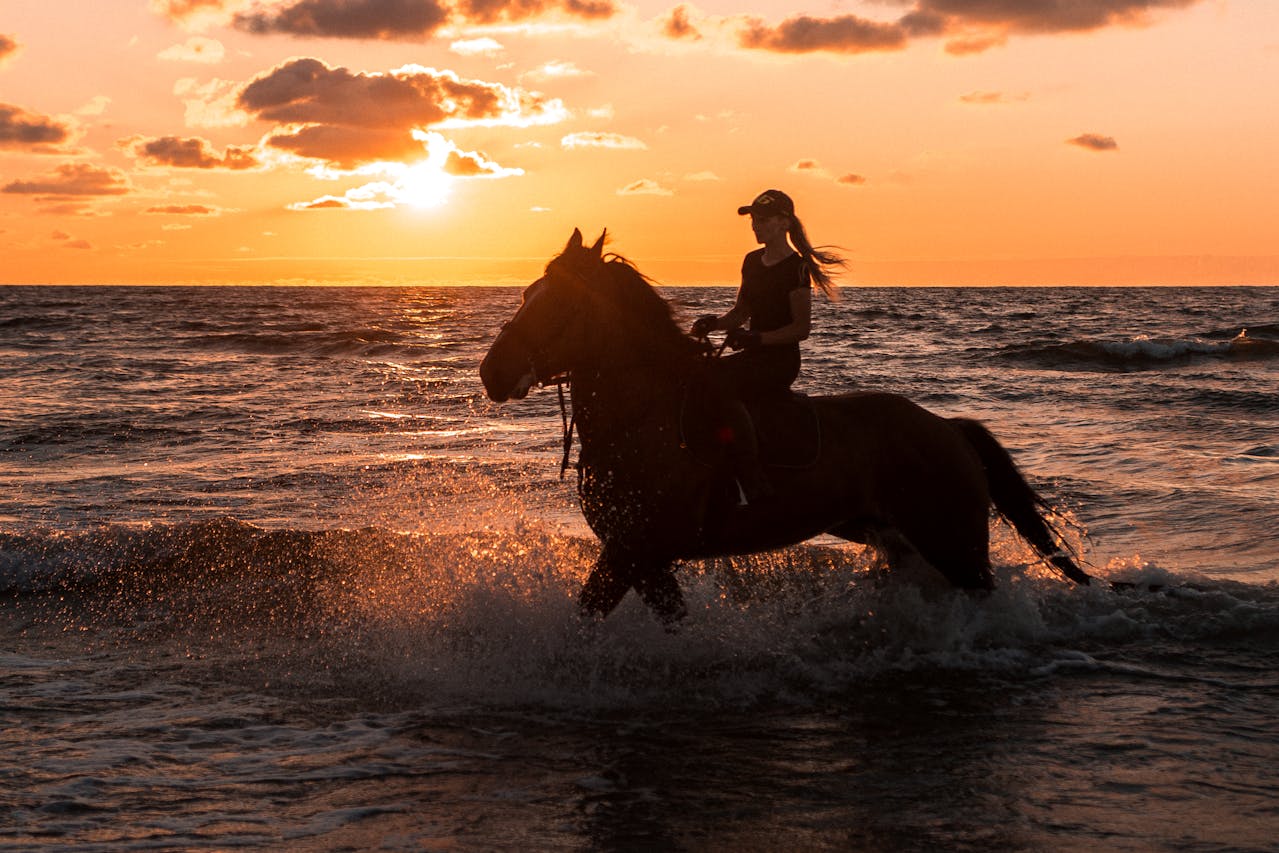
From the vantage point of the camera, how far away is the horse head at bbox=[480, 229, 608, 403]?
6320 mm

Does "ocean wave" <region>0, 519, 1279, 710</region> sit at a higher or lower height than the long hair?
lower

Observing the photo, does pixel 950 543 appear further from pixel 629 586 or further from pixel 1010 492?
pixel 629 586

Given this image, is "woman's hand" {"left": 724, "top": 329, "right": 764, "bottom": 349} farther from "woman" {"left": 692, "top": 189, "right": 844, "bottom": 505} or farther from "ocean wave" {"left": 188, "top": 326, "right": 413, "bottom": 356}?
"ocean wave" {"left": 188, "top": 326, "right": 413, "bottom": 356}

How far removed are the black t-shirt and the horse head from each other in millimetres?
1080

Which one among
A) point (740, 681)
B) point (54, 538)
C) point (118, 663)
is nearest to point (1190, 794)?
point (740, 681)

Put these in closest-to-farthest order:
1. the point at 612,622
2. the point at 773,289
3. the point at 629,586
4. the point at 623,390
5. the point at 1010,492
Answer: the point at 623,390, the point at 629,586, the point at 773,289, the point at 612,622, the point at 1010,492

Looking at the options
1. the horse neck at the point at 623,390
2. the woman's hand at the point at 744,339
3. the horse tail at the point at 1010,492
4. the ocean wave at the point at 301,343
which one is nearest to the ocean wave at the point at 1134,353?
the ocean wave at the point at 301,343

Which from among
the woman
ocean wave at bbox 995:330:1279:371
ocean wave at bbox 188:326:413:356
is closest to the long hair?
the woman

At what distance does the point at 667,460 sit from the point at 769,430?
687mm

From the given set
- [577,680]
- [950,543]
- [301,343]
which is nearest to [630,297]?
[577,680]

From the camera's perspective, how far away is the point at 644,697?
697 cm

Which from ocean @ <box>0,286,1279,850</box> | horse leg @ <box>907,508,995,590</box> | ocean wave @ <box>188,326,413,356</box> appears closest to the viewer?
ocean @ <box>0,286,1279,850</box>

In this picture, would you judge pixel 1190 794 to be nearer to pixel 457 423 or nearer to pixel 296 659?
pixel 296 659

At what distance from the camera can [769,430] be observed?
277 inches
